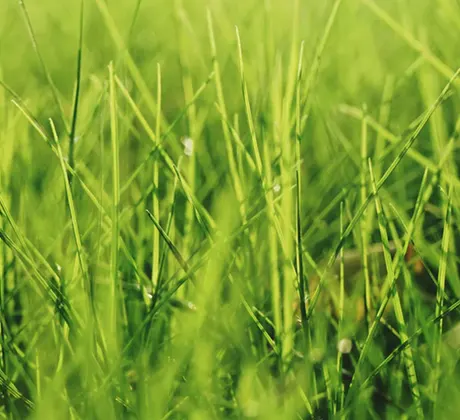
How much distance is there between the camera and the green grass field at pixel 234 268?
549 millimetres

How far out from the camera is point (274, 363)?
0.67 m

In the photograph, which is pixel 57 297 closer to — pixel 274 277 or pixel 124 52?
pixel 274 277

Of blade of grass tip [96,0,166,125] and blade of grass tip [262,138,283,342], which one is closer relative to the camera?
blade of grass tip [262,138,283,342]

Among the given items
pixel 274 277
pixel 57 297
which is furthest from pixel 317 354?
pixel 57 297

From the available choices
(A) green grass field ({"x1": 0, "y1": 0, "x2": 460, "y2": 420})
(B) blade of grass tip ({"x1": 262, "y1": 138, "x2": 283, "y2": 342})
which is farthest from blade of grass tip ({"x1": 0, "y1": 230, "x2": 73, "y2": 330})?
(B) blade of grass tip ({"x1": 262, "y1": 138, "x2": 283, "y2": 342})

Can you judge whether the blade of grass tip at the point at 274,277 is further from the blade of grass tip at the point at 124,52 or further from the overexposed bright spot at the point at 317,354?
the blade of grass tip at the point at 124,52

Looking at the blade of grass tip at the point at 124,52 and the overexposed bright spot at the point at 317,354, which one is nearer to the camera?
the overexposed bright spot at the point at 317,354

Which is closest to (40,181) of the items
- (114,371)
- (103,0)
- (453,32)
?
(103,0)

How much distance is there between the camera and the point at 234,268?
2.39 ft

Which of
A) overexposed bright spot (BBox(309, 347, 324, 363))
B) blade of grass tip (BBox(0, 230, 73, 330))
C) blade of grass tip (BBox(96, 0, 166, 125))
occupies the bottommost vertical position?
overexposed bright spot (BBox(309, 347, 324, 363))

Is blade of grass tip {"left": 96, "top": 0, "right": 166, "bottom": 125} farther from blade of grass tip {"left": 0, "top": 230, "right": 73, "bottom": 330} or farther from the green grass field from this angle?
blade of grass tip {"left": 0, "top": 230, "right": 73, "bottom": 330}

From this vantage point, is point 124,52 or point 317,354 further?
point 124,52

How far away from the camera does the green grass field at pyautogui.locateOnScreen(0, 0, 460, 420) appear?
1.80 feet

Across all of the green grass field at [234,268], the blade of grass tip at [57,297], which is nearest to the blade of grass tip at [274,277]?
the green grass field at [234,268]
